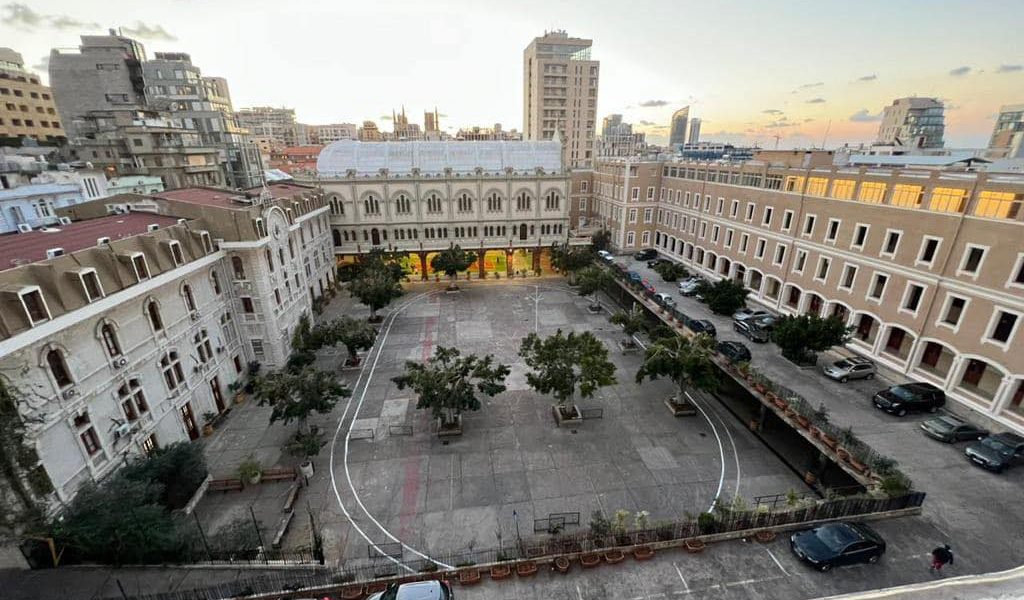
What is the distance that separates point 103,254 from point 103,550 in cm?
1513

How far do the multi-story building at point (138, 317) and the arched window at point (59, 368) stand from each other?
66 millimetres

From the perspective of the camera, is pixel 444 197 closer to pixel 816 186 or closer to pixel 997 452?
pixel 816 186

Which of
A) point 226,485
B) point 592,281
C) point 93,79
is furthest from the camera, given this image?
point 93,79

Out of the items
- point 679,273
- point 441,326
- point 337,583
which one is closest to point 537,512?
point 337,583

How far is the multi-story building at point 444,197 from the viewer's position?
201 ft

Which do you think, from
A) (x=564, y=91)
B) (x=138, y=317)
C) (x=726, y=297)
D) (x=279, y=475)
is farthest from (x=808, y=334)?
(x=564, y=91)

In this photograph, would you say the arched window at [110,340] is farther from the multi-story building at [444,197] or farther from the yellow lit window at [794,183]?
the yellow lit window at [794,183]

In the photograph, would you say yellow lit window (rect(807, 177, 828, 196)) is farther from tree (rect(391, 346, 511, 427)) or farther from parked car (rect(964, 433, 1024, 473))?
tree (rect(391, 346, 511, 427))

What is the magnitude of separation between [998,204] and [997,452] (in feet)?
50.8

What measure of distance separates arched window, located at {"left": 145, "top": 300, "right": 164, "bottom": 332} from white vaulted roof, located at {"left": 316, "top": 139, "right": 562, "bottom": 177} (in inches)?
1597

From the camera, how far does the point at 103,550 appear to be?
18.8m

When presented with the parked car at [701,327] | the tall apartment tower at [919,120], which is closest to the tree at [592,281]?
the parked car at [701,327]

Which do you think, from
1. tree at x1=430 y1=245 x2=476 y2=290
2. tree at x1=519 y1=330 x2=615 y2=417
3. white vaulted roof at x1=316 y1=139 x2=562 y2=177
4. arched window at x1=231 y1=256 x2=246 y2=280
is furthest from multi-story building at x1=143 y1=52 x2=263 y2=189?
tree at x1=519 y1=330 x2=615 y2=417

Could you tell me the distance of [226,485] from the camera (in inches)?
995
